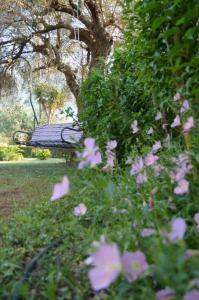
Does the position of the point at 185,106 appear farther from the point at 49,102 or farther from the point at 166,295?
the point at 49,102

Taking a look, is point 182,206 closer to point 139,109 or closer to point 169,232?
point 169,232

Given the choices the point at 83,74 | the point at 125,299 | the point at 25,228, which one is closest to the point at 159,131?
the point at 25,228

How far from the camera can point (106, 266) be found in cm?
54

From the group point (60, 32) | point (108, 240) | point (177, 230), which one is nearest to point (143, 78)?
point (108, 240)

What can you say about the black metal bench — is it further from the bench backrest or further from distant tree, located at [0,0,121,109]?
distant tree, located at [0,0,121,109]

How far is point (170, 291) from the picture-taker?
1.98 feet

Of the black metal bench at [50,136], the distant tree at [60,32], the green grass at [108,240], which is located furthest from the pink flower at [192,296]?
the distant tree at [60,32]

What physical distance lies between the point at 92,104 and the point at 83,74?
5661 mm

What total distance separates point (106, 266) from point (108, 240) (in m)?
0.23

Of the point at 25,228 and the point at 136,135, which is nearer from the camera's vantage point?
the point at 25,228

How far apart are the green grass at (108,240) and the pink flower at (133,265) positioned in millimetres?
20

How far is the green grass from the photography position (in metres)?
0.62

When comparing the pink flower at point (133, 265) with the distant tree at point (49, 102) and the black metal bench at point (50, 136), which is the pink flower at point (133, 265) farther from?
the distant tree at point (49, 102)

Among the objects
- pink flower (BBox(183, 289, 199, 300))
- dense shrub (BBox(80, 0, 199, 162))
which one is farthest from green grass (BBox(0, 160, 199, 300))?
dense shrub (BBox(80, 0, 199, 162))
